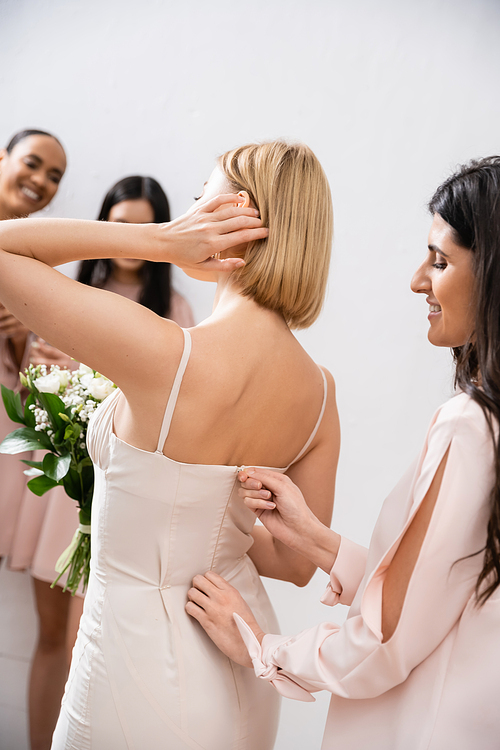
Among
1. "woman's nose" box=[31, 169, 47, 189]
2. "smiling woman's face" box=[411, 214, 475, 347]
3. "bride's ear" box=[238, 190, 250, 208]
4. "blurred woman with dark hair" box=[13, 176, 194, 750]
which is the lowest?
"blurred woman with dark hair" box=[13, 176, 194, 750]

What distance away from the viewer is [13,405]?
5.50 feet

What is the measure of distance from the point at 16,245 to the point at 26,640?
2467 mm

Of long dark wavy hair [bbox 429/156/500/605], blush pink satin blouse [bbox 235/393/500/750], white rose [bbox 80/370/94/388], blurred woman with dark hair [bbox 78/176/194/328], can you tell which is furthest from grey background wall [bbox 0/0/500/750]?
blush pink satin blouse [bbox 235/393/500/750]

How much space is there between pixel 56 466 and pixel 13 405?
9.7 inches

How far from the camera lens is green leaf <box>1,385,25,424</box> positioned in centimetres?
165

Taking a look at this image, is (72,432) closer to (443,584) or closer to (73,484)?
(73,484)

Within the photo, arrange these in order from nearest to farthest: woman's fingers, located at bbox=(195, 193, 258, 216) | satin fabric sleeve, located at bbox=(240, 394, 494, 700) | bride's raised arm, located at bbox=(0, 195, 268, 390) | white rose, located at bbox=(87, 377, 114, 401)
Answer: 1. satin fabric sleeve, located at bbox=(240, 394, 494, 700)
2. bride's raised arm, located at bbox=(0, 195, 268, 390)
3. woman's fingers, located at bbox=(195, 193, 258, 216)
4. white rose, located at bbox=(87, 377, 114, 401)

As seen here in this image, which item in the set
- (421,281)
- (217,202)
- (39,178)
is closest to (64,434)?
(217,202)

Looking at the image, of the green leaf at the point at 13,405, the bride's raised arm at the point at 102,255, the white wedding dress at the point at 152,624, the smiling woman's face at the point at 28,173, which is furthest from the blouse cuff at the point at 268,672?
the smiling woman's face at the point at 28,173

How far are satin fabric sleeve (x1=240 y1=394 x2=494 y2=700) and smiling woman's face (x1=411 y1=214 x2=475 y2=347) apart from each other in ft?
0.73

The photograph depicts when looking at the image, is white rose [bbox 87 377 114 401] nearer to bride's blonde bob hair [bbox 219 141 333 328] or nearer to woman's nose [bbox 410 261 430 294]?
bride's blonde bob hair [bbox 219 141 333 328]

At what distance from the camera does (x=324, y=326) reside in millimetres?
2562

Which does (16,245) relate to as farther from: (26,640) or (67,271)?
(26,640)

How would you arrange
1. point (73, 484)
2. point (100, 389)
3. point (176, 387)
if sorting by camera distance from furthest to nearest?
point (73, 484) → point (100, 389) → point (176, 387)
